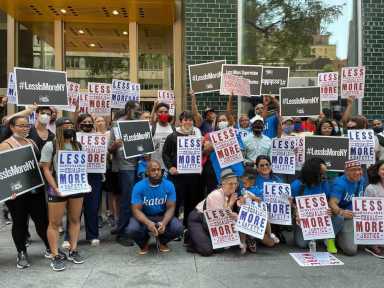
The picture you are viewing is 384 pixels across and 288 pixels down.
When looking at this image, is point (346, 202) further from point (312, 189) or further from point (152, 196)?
point (152, 196)

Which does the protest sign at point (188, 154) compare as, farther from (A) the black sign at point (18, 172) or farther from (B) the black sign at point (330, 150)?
(A) the black sign at point (18, 172)

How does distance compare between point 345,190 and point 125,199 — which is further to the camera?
point 125,199

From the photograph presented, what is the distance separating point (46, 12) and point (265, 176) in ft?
23.0

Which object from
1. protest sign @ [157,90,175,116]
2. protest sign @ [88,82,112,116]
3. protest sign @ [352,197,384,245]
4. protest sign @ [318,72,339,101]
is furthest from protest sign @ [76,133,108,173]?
protest sign @ [318,72,339,101]

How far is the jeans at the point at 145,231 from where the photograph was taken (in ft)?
20.0

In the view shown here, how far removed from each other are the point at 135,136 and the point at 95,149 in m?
0.57

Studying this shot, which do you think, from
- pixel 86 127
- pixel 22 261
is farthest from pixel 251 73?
pixel 22 261

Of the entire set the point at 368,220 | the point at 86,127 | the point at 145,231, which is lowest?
the point at 145,231

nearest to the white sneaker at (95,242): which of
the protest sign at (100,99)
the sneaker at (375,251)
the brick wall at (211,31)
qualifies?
the protest sign at (100,99)

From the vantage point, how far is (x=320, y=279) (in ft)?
17.4

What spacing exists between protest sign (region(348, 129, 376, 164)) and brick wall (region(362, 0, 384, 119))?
136 inches

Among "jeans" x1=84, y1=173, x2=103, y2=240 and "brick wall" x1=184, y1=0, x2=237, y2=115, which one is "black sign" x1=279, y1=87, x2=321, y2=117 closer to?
"brick wall" x1=184, y1=0, x2=237, y2=115

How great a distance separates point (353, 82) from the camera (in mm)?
8227

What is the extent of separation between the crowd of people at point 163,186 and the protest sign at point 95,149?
0.49ft
